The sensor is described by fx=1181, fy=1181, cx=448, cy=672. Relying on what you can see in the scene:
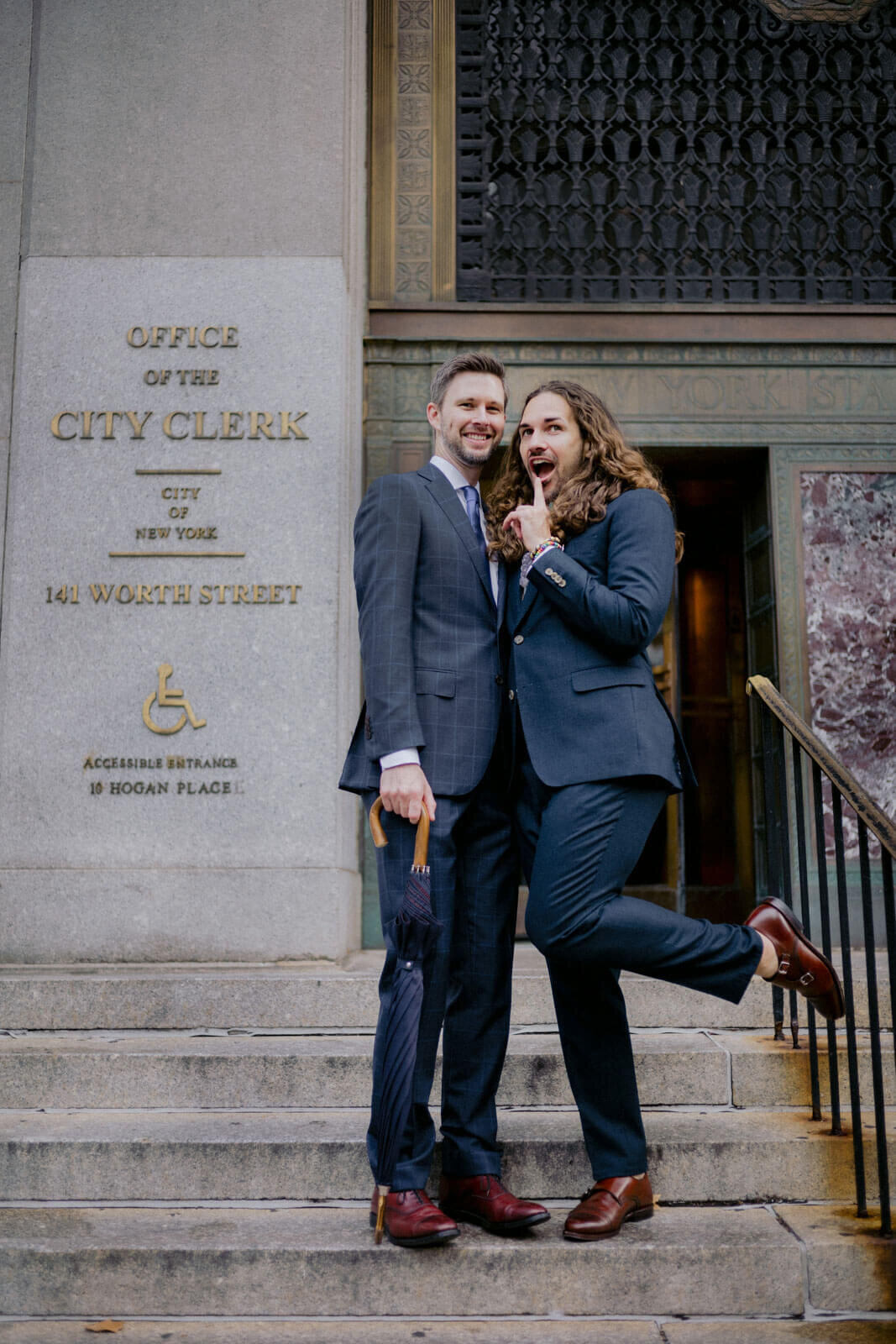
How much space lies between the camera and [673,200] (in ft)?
23.9

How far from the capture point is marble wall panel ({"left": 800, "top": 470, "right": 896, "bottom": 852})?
6.75 metres

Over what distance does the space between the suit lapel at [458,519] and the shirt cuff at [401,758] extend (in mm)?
599

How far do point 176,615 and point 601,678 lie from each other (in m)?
3.35

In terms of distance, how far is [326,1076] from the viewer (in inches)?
165

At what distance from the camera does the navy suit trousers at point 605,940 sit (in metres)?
3.12

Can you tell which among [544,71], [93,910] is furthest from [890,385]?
[93,910]

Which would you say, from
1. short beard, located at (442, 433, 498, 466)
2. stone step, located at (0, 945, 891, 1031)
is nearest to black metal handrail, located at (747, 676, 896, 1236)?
stone step, located at (0, 945, 891, 1031)

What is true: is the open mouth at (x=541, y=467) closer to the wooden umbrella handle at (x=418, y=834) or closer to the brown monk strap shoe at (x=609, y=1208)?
the wooden umbrella handle at (x=418, y=834)

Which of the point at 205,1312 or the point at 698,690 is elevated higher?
the point at 698,690

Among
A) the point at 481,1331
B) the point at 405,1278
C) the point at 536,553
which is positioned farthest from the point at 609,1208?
the point at 536,553

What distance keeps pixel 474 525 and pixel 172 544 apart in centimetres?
287

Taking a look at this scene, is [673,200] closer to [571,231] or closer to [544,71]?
[571,231]

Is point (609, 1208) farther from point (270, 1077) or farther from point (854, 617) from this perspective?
point (854, 617)

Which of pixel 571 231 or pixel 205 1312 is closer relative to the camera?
pixel 205 1312
